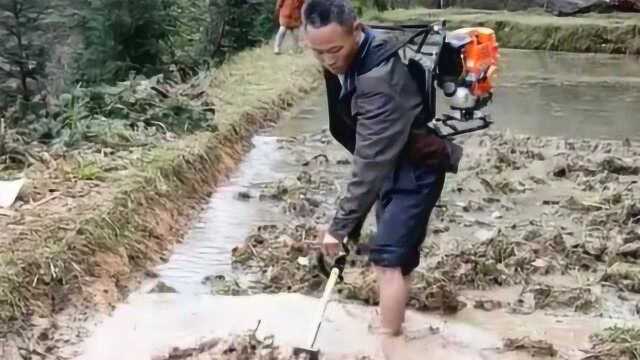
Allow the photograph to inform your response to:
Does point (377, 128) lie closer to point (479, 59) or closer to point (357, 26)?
point (357, 26)

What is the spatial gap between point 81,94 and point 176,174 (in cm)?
141

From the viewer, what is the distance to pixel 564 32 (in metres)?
17.2

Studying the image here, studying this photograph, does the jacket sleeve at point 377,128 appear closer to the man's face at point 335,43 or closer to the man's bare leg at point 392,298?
the man's face at point 335,43

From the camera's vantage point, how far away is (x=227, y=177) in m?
7.22

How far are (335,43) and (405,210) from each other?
2.29 ft

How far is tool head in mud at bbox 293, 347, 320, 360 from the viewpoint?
364 centimetres

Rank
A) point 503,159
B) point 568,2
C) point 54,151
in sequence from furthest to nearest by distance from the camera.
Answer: point 568,2, point 503,159, point 54,151

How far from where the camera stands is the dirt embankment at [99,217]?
425cm

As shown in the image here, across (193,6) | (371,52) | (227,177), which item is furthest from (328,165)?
(193,6)

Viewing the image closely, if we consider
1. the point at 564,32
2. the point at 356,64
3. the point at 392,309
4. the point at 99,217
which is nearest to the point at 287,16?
the point at 564,32

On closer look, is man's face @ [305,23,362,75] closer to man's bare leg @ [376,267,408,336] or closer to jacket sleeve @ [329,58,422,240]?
jacket sleeve @ [329,58,422,240]

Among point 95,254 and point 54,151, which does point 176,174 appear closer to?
point 54,151

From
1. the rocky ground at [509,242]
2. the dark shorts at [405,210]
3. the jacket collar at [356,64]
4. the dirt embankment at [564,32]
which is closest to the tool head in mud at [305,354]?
the dark shorts at [405,210]

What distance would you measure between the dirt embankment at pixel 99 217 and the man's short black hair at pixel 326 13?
5.51 ft
